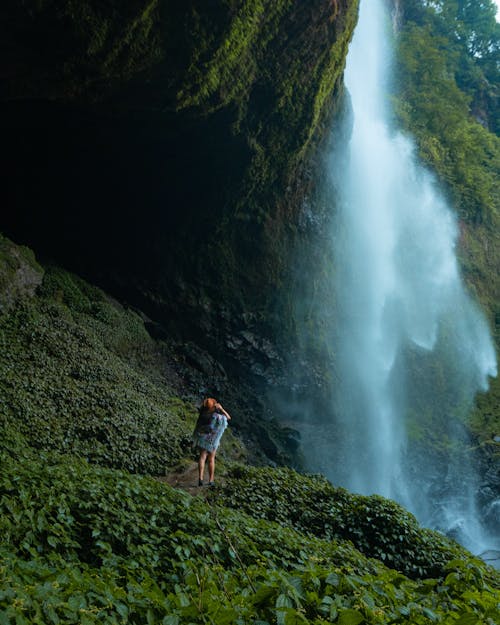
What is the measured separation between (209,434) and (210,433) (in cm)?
2

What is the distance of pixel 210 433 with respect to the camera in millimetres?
7027

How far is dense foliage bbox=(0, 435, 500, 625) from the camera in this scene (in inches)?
76.8

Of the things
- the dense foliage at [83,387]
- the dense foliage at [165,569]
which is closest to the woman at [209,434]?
the dense foliage at [83,387]

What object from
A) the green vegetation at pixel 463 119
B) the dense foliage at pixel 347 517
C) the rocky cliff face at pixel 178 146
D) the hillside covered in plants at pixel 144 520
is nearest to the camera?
the hillside covered in plants at pixel 144 520

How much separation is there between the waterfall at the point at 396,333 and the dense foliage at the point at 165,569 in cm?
1145

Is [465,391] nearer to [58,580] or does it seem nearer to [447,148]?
[447,148]

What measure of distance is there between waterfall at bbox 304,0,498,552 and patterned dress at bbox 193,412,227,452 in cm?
905

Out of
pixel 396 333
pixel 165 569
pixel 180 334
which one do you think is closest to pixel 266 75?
pixel 180 334

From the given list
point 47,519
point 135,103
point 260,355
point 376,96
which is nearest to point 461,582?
point 47,519

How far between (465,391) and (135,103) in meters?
18.6

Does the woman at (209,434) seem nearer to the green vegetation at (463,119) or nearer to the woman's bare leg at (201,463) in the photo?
the woman's bare leg at (201,463)

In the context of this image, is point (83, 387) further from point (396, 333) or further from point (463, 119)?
point (463, 119)

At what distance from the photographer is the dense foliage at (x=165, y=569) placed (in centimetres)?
195

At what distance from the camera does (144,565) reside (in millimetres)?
3279
